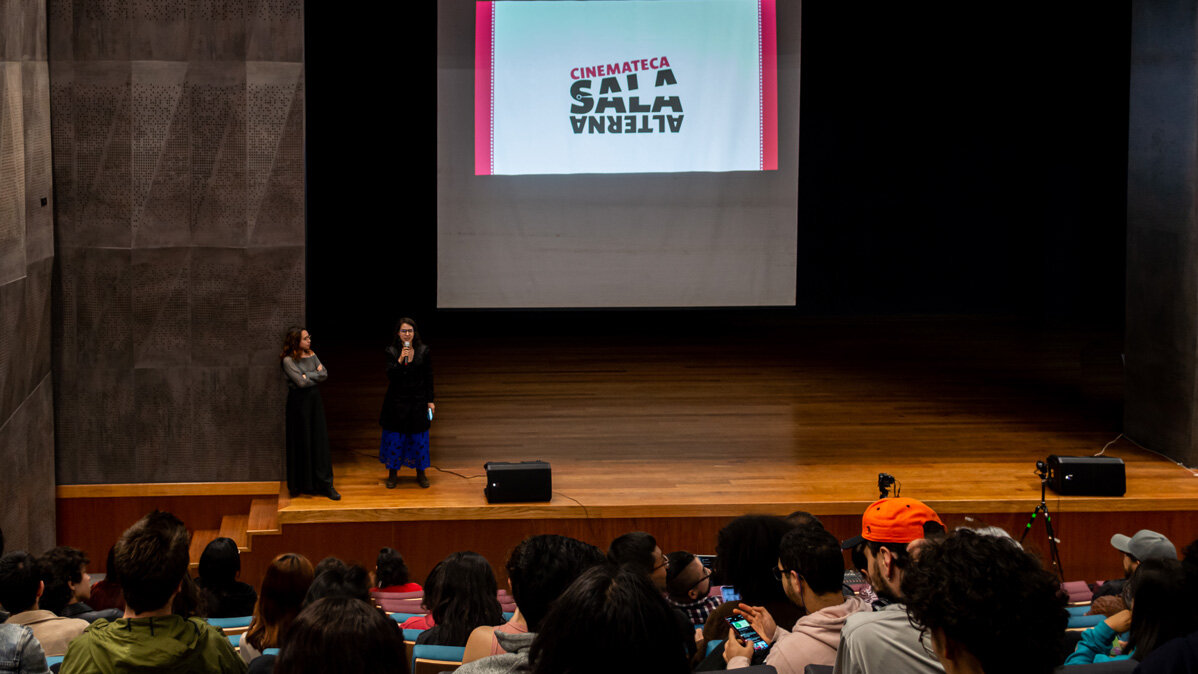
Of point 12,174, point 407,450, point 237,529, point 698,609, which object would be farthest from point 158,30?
point 698,609

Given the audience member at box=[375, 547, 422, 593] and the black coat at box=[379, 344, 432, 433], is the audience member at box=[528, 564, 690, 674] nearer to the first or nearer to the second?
the audience member at box=[375, 547, 422, 593]

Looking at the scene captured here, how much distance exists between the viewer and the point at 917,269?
12.4 meters

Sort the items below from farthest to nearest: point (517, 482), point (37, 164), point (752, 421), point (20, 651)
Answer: point (752, 421), point (517, 482), point (37, 164), point (20, 651)

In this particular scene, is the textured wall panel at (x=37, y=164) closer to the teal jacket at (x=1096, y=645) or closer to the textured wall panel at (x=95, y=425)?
the textured wall panel at (x=95, y=425)

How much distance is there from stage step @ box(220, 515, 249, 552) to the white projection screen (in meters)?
1.79

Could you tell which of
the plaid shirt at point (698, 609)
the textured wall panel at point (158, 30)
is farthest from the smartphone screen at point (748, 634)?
the textured wall panel at point (158, 30)

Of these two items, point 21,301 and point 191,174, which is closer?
point 21,301

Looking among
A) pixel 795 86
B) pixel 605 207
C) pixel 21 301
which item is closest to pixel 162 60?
pixel 21 301

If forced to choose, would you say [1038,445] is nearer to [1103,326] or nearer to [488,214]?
[488,214]

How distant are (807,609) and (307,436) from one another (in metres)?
4.06

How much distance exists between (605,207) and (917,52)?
5.13m

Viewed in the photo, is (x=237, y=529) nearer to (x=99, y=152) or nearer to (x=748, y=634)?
(x=99, y=152)

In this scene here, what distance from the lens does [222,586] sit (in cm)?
411

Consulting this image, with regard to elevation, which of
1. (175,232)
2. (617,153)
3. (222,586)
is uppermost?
(617,153)
